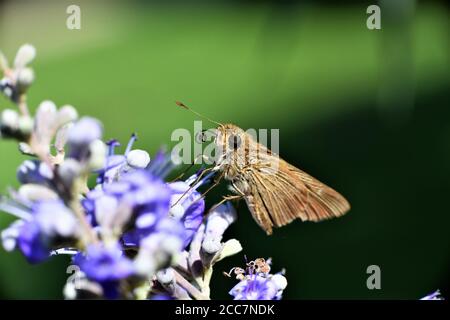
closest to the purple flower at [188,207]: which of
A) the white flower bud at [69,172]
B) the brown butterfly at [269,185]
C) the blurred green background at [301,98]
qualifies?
the white flower bud at [69,172]

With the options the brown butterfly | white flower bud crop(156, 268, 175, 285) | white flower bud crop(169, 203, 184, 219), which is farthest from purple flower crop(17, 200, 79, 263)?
the brown butterfly

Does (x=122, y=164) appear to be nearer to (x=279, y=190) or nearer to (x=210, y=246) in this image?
(x=210, y=246)

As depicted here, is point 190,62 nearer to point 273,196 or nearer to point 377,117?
point 377,117

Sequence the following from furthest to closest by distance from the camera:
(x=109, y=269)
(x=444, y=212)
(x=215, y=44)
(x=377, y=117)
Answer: (x=215, y=44) < (x=377, y=117) < (x=444, y=212) < (x=109, y=269)

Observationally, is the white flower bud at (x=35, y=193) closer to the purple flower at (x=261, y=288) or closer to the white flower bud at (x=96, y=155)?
the white flower bud at (x=96, y=155)

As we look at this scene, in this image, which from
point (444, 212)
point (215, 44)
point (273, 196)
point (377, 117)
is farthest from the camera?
point (215, 44)

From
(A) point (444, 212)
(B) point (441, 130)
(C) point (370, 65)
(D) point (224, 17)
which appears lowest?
(A) point (444, 212)
